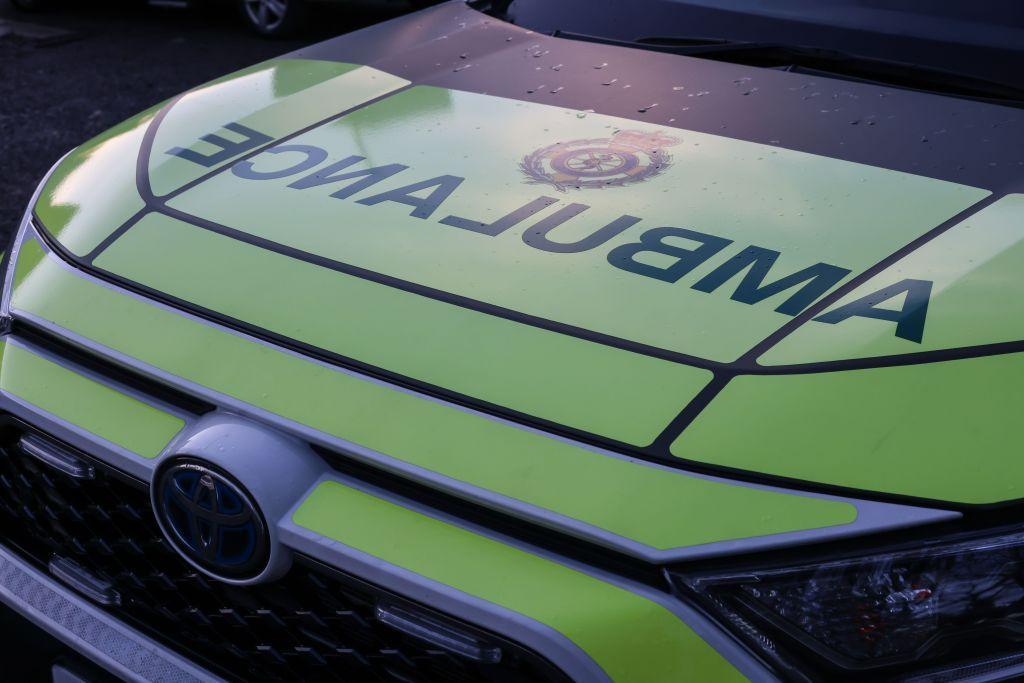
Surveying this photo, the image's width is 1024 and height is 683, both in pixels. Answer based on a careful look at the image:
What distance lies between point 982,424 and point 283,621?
862mm

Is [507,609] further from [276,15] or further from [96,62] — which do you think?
[276,15]

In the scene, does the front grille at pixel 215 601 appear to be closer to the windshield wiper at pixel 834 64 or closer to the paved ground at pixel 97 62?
the windshield wiper at pixel 834 64

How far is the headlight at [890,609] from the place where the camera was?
1.13m

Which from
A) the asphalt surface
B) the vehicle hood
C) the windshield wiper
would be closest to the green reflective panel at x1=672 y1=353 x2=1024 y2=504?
the vehicle hood

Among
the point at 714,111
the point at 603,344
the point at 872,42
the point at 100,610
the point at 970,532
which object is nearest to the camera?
the point at 970,532

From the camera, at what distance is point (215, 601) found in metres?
1.48

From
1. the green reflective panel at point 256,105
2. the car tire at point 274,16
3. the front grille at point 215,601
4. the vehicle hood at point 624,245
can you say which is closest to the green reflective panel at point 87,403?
the front grille at point 215,601

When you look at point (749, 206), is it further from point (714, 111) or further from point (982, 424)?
point (982, 424)

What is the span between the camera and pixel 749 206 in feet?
5.27

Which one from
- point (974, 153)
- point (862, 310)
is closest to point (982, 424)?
point (862, 310)

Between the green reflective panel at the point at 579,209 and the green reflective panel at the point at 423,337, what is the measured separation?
47 millimetres

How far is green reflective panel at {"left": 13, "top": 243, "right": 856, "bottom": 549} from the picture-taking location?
1148 mm

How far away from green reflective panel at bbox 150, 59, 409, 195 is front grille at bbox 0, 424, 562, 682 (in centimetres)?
55

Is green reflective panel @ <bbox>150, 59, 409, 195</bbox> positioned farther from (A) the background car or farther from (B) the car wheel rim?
(B) the car wheel rim
